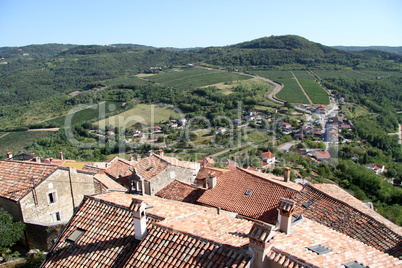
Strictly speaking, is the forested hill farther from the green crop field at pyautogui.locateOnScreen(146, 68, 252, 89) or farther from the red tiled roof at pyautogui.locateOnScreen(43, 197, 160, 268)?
the red tiled roof at pyautogui.locateOnScreen(43, 197, 160, 268)

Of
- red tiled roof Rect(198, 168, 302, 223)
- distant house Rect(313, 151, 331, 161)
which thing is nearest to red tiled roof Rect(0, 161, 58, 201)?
red tiled roof Rect(198, 168, 302, 223)

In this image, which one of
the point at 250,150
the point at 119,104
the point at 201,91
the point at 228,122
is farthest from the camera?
the point at 201,91

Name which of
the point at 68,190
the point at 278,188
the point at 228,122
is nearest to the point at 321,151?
the point at 228,122

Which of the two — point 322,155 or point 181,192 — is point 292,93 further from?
point 181,192

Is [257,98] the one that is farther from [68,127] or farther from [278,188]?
[278,188]

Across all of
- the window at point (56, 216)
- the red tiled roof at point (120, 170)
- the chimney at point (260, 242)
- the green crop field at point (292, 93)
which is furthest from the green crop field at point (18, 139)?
the green crop field at point (292, 93)
